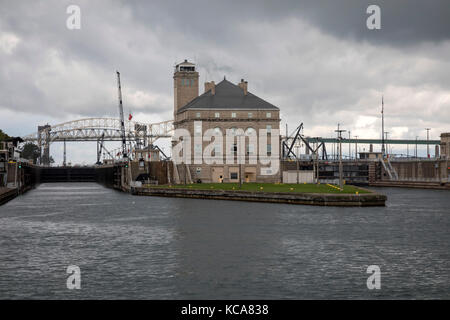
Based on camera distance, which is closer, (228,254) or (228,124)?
(228,254)

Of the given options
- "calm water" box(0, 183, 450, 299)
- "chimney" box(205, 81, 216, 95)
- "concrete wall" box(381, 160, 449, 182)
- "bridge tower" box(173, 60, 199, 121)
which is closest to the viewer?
"calm water" box(0, 183, 450, 299)

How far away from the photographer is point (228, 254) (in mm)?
43406

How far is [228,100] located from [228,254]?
89069 millimetres

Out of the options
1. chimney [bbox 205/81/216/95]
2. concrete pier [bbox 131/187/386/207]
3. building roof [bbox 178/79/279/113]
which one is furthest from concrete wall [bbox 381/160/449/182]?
concrete pier [bbox 131/187/386/207]

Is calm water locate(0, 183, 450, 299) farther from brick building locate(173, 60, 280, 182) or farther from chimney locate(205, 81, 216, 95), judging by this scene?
chimney locate(205, 81, 216, 95)

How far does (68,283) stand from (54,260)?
776 centimetres

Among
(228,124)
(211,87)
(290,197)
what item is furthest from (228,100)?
(290,197)

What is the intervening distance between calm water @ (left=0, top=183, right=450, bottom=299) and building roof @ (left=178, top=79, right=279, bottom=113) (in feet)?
184

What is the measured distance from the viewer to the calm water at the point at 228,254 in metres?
32.7

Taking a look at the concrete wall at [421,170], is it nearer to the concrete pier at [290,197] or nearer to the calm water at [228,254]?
the concrete pier at [290,197]

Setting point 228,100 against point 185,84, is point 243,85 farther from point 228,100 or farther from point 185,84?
point 185,84

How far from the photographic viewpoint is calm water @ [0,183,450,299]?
32719 mm

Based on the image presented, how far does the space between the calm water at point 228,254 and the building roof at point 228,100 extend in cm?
Answer: 5598
